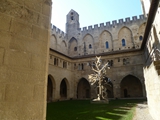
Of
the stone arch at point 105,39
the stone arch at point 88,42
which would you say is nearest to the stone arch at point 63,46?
the stone arch at point 88,42

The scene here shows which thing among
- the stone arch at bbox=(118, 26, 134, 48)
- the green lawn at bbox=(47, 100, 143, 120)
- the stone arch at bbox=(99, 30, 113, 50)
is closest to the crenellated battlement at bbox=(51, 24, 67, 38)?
the stone arch at bbox=(99, 30, 113, 50)

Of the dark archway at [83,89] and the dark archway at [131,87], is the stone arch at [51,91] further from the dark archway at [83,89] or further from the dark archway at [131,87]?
the dark archway at [131,87]

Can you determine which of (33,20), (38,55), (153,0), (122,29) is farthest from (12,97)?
(122,29)

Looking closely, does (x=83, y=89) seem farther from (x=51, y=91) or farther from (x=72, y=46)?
(x=72, y=46)

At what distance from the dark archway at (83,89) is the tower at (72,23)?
11.2 m

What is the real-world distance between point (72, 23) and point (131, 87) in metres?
18.8

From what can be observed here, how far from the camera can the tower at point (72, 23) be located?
31.0 m

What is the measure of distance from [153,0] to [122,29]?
1701 centimetres

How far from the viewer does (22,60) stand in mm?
1768

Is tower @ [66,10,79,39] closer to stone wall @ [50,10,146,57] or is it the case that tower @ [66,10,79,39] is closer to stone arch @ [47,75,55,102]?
stone wall @ [50,10,146,57]

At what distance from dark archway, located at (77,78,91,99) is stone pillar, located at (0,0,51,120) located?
24.2 meters

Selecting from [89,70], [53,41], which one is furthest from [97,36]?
[53,41]

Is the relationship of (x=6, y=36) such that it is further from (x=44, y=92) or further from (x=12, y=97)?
(x=44, y=92)

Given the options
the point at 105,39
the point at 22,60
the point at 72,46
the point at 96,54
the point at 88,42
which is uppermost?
the point at 105,39
